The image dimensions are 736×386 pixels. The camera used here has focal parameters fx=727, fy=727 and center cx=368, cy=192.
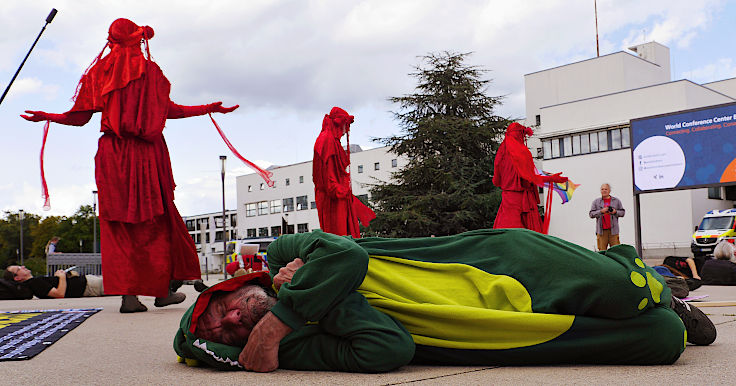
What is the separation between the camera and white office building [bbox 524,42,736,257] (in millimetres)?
39781

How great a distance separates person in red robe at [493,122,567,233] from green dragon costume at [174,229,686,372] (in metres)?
6.50

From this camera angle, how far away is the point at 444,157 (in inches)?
1435

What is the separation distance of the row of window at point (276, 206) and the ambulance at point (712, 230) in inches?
1946

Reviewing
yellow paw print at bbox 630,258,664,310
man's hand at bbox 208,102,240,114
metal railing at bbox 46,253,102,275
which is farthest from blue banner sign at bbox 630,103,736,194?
yellow paw print at bbox 630,258,664,310

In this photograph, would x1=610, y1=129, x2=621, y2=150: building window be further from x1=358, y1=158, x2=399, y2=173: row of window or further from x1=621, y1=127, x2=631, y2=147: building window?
x1=358, y1=158, x2=399, y2=173: row of window

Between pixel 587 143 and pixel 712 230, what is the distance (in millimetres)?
15322

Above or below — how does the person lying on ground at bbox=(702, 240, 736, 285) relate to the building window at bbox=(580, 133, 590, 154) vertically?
below

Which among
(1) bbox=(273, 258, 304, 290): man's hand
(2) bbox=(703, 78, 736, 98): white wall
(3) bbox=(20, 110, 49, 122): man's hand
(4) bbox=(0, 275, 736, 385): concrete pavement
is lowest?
(4) bbox=(0, 275, 736, 385): concrete pavement

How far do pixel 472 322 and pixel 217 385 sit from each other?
38.7 inches

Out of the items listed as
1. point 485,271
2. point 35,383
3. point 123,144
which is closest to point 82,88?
point 123,144

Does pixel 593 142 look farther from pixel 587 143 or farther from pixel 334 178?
pixel 334 178

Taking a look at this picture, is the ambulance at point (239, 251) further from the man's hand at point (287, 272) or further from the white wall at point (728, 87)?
→ the white wall at point (728, 87)

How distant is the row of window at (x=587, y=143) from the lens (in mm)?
41875

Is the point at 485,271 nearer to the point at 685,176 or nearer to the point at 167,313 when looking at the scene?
the point at 167,313
